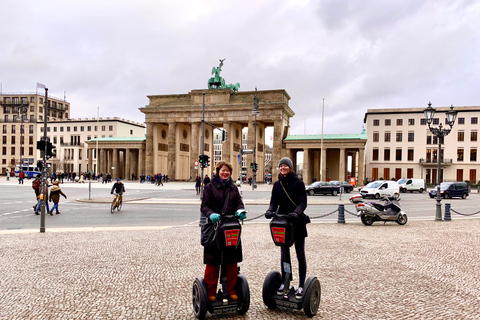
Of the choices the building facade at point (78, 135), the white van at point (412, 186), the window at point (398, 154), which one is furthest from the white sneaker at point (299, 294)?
the building facade at point (78, 135)

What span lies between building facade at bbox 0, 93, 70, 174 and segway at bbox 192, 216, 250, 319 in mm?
115270

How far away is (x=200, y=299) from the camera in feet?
16.5

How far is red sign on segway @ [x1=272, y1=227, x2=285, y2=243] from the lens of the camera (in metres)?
5.17

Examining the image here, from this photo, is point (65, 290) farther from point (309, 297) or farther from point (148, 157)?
point (148, 157)

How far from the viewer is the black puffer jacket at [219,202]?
5.09 meters

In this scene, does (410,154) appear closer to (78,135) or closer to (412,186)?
(412,186)

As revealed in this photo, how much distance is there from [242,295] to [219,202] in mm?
1237

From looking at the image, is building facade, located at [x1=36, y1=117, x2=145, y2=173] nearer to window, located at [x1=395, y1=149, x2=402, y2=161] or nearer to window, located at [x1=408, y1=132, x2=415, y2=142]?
window, located at [x1=395, y1=149, x2=402, y2=161]

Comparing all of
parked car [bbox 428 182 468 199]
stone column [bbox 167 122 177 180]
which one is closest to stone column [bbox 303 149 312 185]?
stone column [bbox 167 122 177 180]

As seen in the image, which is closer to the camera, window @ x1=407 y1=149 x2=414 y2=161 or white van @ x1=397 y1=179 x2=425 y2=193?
white van @ x1=397 y1=179 x2=425 y2=193

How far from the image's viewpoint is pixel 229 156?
7175 cm

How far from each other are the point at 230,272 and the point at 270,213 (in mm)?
949

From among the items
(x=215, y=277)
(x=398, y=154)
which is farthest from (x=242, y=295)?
(x=398, y=154)

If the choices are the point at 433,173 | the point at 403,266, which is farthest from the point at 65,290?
the point at 433,173
